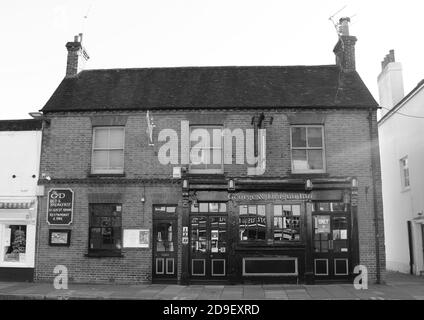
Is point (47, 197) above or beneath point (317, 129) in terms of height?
beneath

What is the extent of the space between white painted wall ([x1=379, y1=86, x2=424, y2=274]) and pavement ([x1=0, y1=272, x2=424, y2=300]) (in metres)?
4.40

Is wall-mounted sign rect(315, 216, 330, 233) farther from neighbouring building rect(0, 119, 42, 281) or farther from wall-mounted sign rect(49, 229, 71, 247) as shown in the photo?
neighbouring building rect(0, 119, 42, 281)

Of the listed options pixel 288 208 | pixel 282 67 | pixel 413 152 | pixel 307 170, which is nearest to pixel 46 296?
pixel 288 208

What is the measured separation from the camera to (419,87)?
741 inches

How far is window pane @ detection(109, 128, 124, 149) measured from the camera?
17203 mm

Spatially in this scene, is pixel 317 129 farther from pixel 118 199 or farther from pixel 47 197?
pixel 47 197

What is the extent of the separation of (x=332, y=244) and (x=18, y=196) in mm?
11151

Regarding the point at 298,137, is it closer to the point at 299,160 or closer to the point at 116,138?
the point at 299,160

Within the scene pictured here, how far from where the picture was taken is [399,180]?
21.6 m

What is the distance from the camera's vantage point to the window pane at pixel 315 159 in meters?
16.8

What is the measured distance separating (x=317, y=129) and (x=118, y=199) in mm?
7413

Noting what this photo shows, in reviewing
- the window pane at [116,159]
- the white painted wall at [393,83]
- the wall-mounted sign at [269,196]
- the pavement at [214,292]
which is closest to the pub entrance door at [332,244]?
the pavement at [214,292]

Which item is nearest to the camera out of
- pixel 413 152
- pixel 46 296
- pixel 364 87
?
pixel 46 296

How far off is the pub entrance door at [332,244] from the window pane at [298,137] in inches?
93.3
